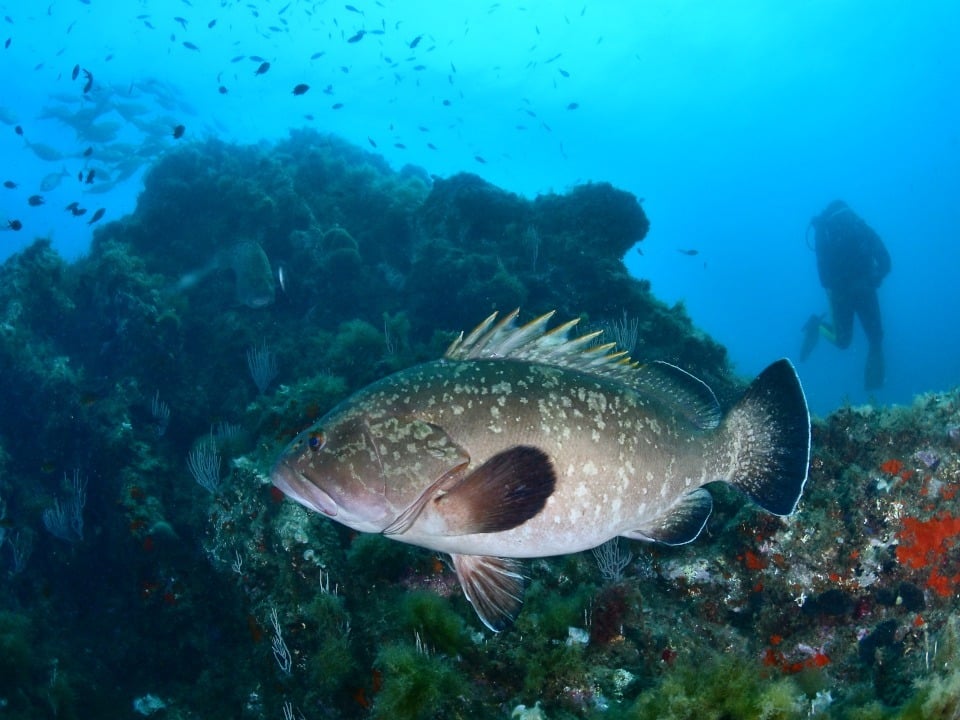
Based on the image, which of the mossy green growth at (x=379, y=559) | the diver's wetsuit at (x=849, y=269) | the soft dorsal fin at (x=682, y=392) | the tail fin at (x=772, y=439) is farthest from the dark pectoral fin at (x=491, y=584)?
the diver's wetsuit at (x=849, y=269)

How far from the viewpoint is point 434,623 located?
385cm

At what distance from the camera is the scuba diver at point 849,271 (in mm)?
20266

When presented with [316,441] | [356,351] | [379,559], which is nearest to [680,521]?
[316,441]

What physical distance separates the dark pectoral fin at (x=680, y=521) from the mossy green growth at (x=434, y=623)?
58.9 inches

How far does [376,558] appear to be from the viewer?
4598 mm


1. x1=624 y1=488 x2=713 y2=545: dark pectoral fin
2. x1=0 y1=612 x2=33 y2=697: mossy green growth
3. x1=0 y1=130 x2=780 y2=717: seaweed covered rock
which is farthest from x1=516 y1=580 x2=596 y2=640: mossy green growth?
x1=0 y1=612 x2=33 y2=697: mossy green growth

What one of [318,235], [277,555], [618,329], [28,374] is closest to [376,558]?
[277,555]

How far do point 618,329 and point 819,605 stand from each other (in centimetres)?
724

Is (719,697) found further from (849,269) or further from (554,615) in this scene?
(849,269)

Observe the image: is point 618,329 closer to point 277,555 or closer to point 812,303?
point 277,555

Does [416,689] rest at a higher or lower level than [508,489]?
lower

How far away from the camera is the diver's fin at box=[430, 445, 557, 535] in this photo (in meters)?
2.51

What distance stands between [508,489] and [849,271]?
23.6 metres

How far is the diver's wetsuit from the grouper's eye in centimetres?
2172
